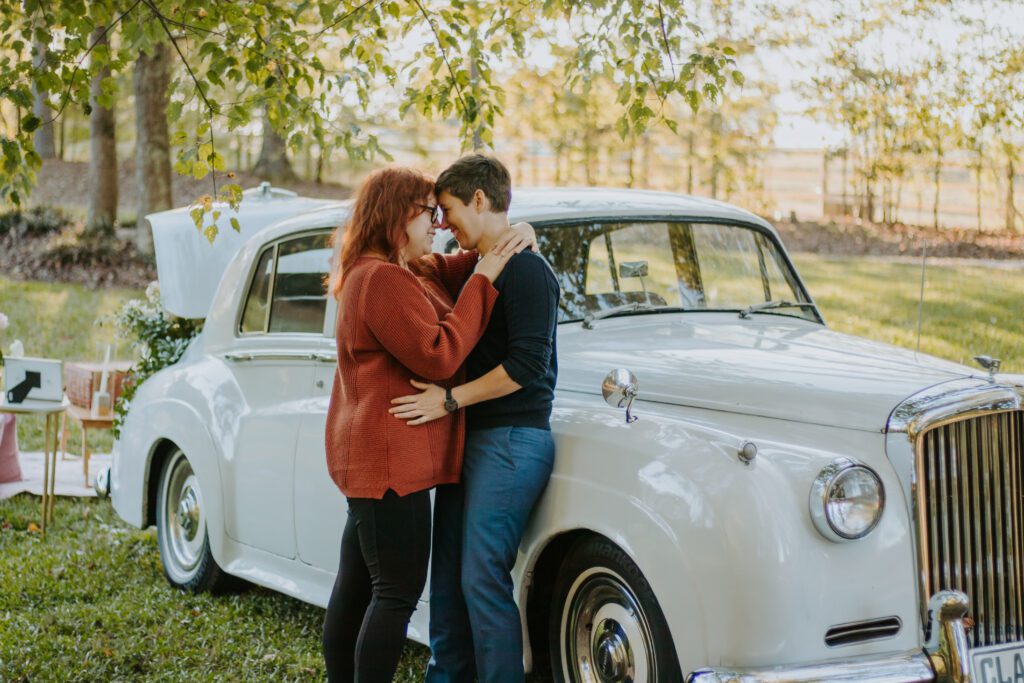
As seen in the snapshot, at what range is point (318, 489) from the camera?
4500mm

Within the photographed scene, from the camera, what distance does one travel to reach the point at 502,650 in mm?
3492

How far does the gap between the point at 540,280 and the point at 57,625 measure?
10.2ft

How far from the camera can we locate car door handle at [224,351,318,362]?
480 cm

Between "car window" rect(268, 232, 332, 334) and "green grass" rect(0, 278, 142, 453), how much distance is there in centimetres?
533

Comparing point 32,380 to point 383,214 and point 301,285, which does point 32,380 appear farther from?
point 383,214

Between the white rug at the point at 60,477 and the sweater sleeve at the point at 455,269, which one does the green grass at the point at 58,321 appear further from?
the sweater sleeve at the point at 455,269

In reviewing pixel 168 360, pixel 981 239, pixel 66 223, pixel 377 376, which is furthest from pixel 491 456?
pixel 66 223

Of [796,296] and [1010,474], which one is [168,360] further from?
[1010,474]

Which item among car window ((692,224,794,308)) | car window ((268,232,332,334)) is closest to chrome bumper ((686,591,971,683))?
car window ((692,224,794,308))

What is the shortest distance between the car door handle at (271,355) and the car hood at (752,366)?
3.66 ft

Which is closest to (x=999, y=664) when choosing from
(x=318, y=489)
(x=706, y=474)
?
(x=706, y=474)

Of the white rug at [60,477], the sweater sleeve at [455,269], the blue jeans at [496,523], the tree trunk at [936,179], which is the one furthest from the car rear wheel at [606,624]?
the tree trunk at [936,179]

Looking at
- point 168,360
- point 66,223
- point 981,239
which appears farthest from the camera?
point 66,223

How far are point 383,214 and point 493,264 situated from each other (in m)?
0.36
